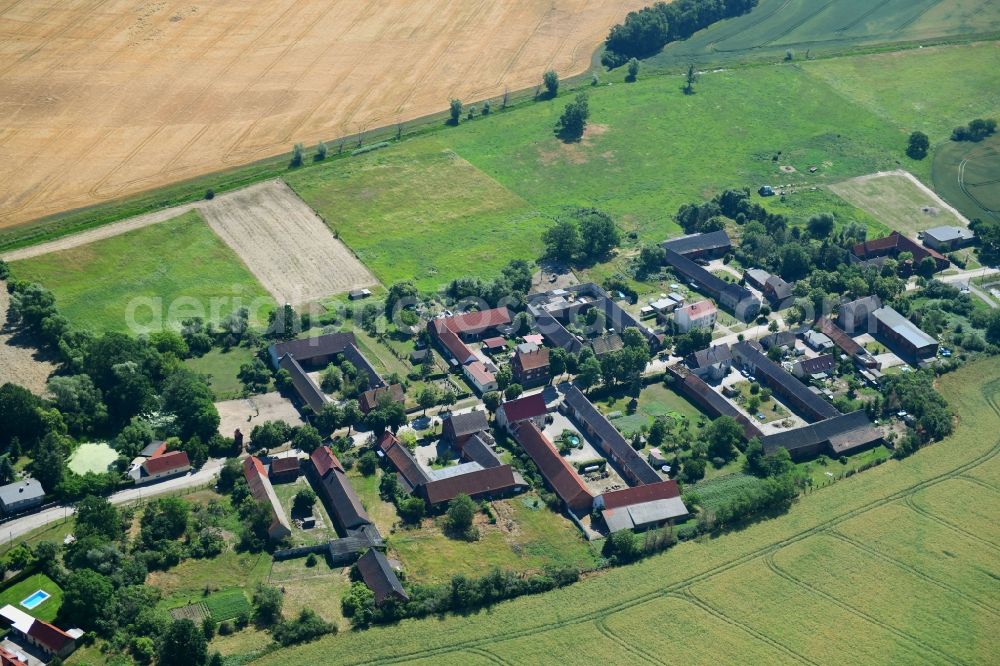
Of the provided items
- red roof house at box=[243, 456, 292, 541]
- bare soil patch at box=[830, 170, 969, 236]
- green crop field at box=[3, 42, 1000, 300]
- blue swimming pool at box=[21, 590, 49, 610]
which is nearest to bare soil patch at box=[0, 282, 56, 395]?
green crop field at box=[3, 42, 1000, 300]

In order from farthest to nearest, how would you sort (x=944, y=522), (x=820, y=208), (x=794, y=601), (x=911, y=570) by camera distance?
(x=820, y=208)
(x=944, y=522)
(x=911, y=570)
(x=794, y=601)

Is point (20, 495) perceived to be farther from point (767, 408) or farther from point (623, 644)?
point (767, 408)

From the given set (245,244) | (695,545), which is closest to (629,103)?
(245,244)

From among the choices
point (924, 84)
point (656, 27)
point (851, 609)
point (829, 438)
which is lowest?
point (851, 609)

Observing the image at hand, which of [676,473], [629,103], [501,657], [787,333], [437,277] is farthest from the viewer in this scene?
[629,103]

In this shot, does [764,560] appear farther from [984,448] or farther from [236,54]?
[236,54]

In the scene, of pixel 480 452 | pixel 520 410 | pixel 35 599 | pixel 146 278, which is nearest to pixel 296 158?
pixel 146 278
